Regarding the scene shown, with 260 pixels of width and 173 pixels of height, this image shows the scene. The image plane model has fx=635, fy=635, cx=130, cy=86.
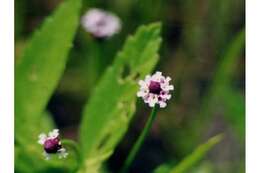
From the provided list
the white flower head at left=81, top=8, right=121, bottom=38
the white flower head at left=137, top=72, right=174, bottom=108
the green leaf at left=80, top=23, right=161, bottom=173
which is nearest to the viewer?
the white flower head at left=137, top=72, right=174, bottom=108

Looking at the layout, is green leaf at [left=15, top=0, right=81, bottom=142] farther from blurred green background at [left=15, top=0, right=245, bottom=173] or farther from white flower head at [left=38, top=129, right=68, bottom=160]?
blurred green background at [left=15, top=0, right=245, bottom=173]

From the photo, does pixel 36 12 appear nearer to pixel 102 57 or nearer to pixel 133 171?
pixel 102 57

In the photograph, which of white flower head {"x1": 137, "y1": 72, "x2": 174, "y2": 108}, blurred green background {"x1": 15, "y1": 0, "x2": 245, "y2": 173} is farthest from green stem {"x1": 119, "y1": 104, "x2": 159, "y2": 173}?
blurred green background {"x1": 15, "y1": 0, "x2": 245, "y2": 173}

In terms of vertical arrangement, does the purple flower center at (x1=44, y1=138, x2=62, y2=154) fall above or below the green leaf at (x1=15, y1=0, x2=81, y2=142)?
below

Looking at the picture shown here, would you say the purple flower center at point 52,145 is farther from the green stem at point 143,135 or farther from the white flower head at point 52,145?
the green stem at point 143,135

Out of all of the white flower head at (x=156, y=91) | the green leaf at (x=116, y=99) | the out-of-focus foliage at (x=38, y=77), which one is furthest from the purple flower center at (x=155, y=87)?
the out-of-focus foliage at (x=38, y=77)

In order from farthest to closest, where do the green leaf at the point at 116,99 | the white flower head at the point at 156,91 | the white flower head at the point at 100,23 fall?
the white flower head at the point at 100,23 < the green leaf at the point at 116,99 < the white flower head at the point at 156,91

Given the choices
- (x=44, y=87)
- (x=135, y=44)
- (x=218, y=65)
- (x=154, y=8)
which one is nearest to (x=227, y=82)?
(x=218, y=65)

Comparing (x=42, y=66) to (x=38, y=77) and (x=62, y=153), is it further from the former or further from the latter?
(x=62, y=153)
